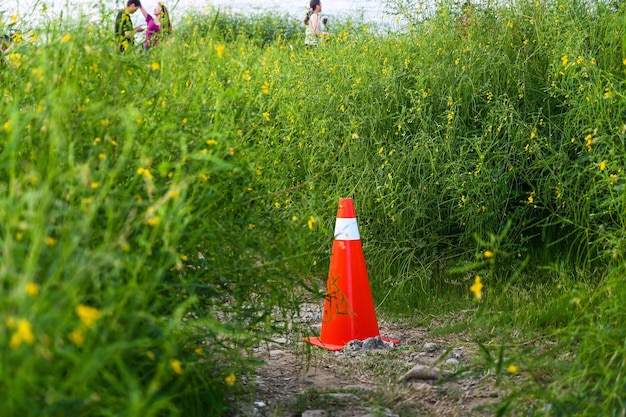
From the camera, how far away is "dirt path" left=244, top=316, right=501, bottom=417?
3.48 metres

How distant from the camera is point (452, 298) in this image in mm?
4965

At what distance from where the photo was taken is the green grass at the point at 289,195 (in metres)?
2.09

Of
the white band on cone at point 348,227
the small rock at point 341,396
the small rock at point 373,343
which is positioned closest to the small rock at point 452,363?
the small rock at point 373,343

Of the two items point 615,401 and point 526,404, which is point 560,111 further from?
point 615,401

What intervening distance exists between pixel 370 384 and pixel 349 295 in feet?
2.23

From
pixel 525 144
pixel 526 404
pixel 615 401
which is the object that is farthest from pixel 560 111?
pixel 615 401

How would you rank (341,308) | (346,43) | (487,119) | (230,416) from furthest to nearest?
(346,43) → (487,119) → (341,308) → (230,416)

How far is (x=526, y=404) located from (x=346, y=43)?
4.25 m

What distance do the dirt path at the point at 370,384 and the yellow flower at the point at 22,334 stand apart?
175 centimetres

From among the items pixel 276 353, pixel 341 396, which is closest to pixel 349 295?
pixel 276 353

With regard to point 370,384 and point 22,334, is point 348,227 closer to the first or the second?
point 370,384

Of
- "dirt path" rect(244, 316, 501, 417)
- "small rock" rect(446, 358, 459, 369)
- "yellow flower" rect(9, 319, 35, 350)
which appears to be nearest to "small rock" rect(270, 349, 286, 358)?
"dirt path" rect(244, 316, 501, 417)

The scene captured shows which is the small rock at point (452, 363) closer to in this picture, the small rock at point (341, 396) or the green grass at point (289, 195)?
the green grass at point (289, 195)

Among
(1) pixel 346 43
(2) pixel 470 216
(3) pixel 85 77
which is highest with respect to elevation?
(1) pixel 346 43
